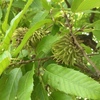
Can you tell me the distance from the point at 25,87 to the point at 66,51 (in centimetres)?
22

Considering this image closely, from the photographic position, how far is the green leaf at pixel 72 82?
100 centimetres

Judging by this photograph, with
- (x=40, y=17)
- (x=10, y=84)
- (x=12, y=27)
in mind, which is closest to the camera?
(x=12, y=27)

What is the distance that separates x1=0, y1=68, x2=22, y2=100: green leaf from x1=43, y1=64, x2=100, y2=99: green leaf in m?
0.12

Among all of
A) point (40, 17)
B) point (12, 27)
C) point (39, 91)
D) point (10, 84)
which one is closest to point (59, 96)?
point (39, 91)

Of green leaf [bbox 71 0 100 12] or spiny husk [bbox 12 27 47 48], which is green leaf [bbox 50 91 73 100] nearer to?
spiny husk [bbox 12 27 47 48]

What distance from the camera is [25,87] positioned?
104 centimetres

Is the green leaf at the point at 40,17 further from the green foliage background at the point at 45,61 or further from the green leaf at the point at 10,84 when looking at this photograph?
the green leaf at the point at 10,84

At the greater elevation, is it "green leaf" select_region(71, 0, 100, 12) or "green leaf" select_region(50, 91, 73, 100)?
"green leaf" select_region(71, 0, 100, 12)

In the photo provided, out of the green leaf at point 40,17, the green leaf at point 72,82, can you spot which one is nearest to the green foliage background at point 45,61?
the green leaf at point 72,82

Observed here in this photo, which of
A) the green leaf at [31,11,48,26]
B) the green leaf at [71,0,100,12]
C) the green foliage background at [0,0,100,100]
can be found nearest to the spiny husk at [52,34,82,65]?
the green foliage background at [0,0,100,100]

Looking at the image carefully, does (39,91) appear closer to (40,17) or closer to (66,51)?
(66,51)

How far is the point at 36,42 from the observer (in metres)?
1.19

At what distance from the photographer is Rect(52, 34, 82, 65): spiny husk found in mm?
1120

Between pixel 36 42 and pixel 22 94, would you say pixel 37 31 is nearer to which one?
pixel 36 42
